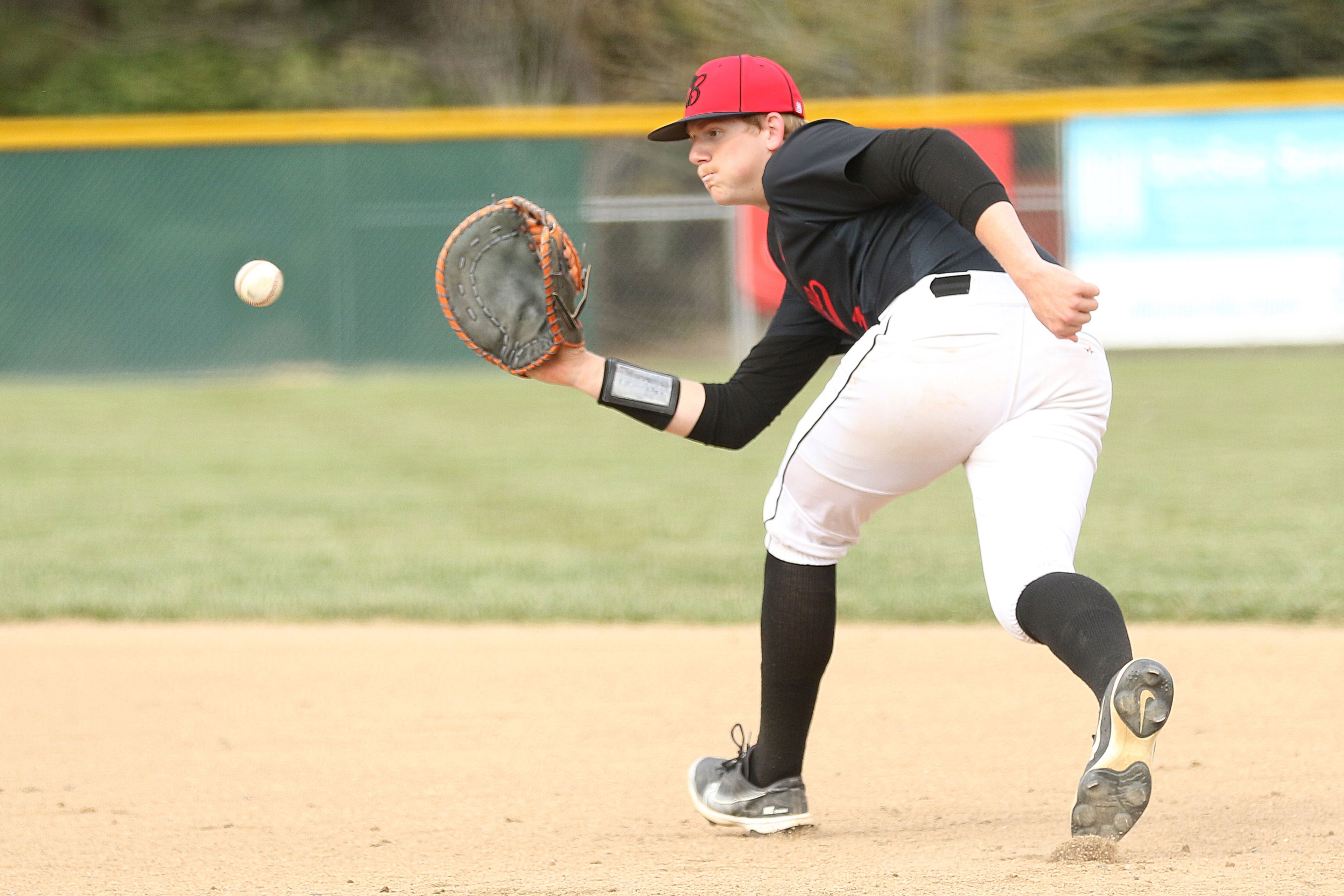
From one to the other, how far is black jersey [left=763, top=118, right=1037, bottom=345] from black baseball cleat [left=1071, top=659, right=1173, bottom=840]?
67 cm

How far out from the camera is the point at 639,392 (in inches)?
103

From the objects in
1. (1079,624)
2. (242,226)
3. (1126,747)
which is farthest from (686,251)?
(1126,747)

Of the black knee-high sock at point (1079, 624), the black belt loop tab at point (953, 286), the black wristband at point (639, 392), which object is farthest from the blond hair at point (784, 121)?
the black knee-high sock at point (1079, 624)

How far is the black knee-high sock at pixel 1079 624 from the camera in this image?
2.12 meters

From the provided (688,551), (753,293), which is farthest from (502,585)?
(753,293)

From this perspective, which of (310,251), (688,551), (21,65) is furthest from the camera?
(21,65)

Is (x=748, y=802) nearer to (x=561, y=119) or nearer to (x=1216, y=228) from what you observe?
(x=561, y=119)

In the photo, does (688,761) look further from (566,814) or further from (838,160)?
(838,160)

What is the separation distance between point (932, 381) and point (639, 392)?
606 millimetres

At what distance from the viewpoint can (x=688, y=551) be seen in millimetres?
5895

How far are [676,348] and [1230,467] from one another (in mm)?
6908

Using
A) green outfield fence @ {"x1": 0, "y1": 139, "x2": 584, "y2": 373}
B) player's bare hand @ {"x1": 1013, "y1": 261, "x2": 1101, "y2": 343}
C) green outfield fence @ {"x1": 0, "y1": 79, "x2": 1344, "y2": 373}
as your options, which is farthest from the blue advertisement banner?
player's bare hand @ {"x1": 1013, "y1": 261, "x2": 1101, "y2": 343}

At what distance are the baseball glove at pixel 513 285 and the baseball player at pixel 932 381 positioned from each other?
301mm

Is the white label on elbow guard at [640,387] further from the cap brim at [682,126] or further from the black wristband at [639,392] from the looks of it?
the cap brim at [682,126]
